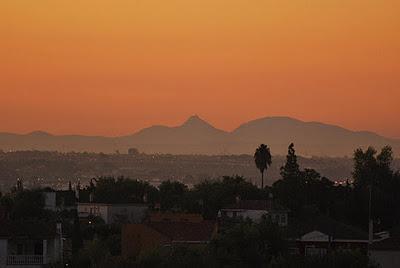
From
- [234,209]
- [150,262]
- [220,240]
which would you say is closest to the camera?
[150,262]

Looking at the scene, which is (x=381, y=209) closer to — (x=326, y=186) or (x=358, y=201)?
(x=358, y=201)

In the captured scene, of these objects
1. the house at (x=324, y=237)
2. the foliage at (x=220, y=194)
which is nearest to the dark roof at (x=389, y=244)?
the house at (x=324, y=237)

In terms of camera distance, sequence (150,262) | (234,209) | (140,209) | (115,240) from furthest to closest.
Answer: (140,209)
(234,209)
(115,240)
(150,262)

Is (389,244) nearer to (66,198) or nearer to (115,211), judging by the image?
(115,211)

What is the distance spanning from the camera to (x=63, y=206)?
13588 cm

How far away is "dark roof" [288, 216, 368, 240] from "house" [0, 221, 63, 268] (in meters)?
38.7

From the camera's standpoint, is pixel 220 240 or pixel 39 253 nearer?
pixel 39 253

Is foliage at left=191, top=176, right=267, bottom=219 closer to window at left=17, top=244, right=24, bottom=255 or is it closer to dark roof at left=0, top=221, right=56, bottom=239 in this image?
dark roof at left=0, top=221, right=56, bottom=239

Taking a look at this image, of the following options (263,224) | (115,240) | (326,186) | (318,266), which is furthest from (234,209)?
(318,266)

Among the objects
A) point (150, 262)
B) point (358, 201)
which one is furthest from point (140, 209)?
point (150, 262)

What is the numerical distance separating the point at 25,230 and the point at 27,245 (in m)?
0.49

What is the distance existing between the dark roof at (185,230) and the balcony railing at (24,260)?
26853 mm

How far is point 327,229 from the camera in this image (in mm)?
92625

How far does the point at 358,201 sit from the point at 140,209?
2095cm
